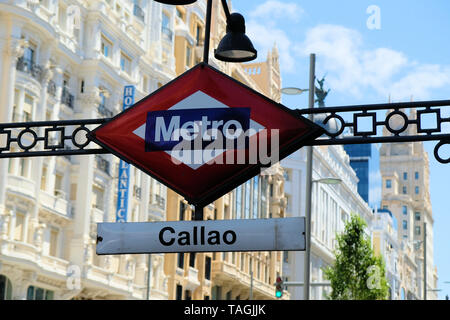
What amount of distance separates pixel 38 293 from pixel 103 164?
9.81 m

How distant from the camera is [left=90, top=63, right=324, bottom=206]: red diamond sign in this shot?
6.14m

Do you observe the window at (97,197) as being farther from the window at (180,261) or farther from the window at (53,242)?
the window at (180,261)

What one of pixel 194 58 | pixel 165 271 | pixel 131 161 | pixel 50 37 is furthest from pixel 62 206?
pixel 131 161

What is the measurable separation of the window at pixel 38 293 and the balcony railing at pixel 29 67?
33.8 feet

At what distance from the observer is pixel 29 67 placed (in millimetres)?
40656

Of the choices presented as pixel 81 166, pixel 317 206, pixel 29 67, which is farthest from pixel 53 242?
pixel 317 206

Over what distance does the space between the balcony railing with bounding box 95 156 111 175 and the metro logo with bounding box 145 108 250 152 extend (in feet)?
135

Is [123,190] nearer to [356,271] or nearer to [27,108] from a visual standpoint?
[27,108]

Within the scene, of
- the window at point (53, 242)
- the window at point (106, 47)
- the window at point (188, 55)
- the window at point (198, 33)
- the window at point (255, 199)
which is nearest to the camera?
the window at point (53, 242)

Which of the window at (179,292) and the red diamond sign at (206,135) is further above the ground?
the window at (179,292)

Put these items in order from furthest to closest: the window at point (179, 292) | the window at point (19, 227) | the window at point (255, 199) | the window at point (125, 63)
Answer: the window at point (255, 199), the window at point (179, 292), the window at point (125, 63), the window at point (19, 227)

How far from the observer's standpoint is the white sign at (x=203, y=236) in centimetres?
562

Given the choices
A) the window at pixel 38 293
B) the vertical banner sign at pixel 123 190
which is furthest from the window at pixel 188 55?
the window at pixel 38 293
